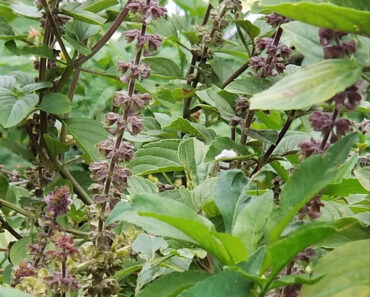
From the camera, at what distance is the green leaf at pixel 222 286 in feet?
1.77

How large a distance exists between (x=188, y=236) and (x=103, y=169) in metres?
0.22

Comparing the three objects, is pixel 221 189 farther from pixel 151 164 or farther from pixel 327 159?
pixel 151 164

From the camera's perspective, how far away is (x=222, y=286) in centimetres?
55

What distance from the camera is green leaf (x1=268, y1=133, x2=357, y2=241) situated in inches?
21.2

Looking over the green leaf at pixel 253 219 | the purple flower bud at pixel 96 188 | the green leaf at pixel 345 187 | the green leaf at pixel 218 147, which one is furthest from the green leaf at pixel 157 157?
the green leaf at pixel 253 219

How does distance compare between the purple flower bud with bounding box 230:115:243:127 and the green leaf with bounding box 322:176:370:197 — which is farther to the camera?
the purple flower bud with bounding box 230:115:243:127

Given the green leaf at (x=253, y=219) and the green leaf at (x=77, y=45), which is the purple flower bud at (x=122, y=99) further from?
the green leaf at (x=77, y=45)

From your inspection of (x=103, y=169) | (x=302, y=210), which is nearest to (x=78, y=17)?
(x=103, y=169)

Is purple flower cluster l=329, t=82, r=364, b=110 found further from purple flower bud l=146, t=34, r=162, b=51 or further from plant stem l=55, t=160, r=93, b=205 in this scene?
plant stem l=55, t=160, r=93, b=205

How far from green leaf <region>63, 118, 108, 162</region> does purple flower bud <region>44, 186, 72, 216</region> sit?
0.32m

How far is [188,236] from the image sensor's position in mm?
590

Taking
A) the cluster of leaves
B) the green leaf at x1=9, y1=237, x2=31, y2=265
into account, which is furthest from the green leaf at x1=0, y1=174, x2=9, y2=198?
the green leaf at x1=9, y1=237, x2=31, y2=265

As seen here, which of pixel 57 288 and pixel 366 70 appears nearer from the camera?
pixel 366 70

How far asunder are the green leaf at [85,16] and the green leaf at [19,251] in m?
0.35
